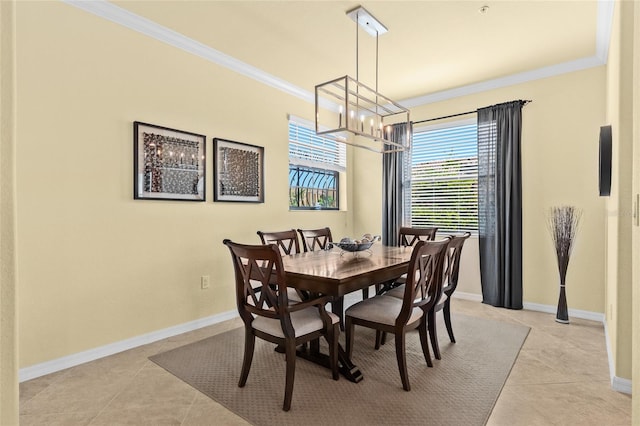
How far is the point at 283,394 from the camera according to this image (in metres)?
2.06

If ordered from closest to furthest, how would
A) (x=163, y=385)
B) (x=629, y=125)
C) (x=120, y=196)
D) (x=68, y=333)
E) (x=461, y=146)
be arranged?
(x=629, y=125), (x=163, y=385), (x=68, y=333), (x=120, y=196), (x=461, y=146)

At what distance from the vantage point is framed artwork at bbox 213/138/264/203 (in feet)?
11.3

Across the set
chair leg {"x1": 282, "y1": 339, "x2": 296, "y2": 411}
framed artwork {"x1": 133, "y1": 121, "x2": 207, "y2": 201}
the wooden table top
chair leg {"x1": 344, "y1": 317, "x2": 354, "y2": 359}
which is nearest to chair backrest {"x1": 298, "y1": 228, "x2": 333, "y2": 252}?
the wooden table top

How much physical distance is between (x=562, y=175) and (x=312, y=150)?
303 centimetres

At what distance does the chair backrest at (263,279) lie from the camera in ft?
6.13

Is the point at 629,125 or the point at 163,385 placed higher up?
the point at 629,125

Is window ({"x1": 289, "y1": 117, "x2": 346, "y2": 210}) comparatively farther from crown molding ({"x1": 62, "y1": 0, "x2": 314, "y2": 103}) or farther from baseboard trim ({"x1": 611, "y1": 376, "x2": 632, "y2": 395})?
baseboard trim ({"x1": 611, "y1": 376, "x2": 632, "y2": 395})

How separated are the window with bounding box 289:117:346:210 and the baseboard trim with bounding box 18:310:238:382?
1816 millimetres

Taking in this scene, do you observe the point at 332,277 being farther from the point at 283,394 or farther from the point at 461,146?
the point at 461,146

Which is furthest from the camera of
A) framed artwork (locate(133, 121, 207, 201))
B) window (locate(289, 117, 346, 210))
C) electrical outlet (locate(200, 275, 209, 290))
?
window (locate(289, 117, 346, 210))

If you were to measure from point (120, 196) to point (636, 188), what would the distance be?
315 cm

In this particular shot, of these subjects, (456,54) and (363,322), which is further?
A: (456,54)

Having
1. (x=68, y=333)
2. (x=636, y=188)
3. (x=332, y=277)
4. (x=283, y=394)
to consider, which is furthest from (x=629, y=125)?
(x=68, y=333)

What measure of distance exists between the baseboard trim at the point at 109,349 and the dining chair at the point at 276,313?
1235mm
